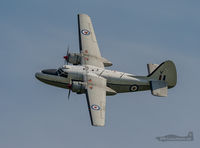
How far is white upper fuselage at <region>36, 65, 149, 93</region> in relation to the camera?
63.2 metres

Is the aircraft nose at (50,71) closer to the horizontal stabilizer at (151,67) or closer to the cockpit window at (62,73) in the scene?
the cockpit window at (62,73)

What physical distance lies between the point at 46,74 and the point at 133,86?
40.1 feet

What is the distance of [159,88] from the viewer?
207 ft

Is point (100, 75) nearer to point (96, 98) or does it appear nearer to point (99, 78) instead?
point (99, 78)

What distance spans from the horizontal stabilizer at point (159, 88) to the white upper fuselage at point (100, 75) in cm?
142

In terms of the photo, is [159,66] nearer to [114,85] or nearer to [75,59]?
[114,85]

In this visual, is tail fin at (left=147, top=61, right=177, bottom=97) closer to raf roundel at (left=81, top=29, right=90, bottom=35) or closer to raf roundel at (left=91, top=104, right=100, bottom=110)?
raf roundel at (left=91, top=104, right=100, bottom=110)

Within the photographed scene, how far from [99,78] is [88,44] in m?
7.81

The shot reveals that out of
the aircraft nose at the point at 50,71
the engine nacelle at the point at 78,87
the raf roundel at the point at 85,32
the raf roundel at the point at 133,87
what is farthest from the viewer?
the raf roundel at the point at 85,32

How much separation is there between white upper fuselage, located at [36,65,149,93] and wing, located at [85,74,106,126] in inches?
45.1

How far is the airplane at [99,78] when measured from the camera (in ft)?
200

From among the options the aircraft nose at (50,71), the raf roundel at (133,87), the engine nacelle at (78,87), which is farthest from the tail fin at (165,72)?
the aircraft nose at (50,71)

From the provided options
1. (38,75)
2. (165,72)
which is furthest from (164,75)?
(38,75)

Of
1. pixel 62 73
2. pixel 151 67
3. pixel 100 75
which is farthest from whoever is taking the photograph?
pixel 151 67
